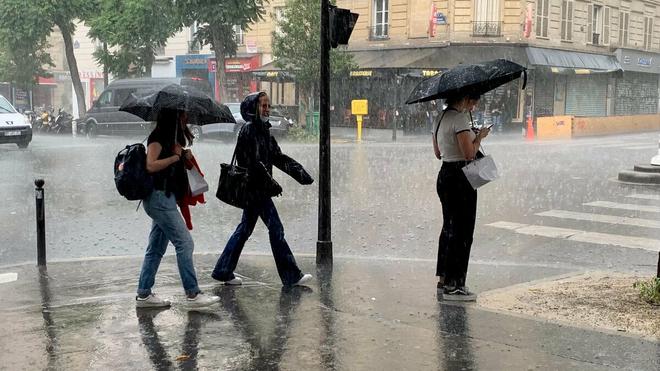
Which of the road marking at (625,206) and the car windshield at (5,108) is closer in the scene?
the road marking at (625,206)

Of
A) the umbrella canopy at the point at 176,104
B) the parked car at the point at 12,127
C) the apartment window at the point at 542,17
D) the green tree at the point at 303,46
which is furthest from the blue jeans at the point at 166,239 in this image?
the apartment window at the point at 542,17

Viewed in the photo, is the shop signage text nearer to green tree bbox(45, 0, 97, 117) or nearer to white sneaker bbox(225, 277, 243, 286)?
green tree bbox(45, 0, 97, 117)

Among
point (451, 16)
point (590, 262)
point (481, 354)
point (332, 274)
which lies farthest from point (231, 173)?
point (451, 16)

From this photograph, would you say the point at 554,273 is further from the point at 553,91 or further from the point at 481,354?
the point at 553,91

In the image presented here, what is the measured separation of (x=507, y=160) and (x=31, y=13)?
26832 millimetres

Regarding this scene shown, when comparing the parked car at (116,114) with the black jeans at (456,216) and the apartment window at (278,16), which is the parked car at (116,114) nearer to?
the apartment window at (278,16)

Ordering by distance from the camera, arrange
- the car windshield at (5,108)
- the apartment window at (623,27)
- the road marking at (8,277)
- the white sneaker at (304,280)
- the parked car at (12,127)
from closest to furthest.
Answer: the white sneaker at (304,280), the road marking at (8,277), the parked car at (12,127), the car windshield at (5,108), the apartment window at (623,27)

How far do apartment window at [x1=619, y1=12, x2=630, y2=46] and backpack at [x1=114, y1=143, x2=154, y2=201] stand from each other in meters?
41.1

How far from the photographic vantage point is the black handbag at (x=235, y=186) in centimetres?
645

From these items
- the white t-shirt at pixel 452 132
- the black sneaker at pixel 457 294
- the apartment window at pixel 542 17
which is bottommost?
the black sneaker at pixel 457 294

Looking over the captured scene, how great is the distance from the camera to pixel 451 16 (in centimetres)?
3394

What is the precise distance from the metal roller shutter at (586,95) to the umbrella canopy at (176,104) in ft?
117

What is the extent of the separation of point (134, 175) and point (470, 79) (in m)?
2.75

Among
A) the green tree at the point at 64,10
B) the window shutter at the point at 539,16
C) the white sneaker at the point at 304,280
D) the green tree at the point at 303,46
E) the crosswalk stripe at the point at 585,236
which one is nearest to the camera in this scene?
the white sneaker at the point at 304,280
